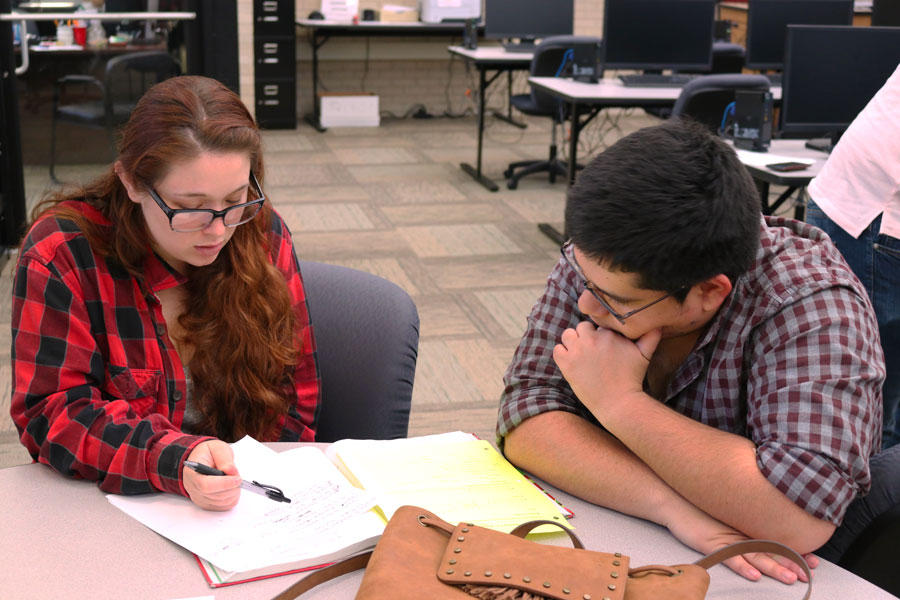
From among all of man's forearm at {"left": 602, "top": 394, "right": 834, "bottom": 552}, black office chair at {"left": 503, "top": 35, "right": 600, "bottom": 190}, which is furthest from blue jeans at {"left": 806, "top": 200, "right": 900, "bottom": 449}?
black office chair at {"left": 503, "top": 35, "right": 600, "bottom": 190}

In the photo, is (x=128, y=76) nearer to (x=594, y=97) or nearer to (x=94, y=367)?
(x=594, y=97)

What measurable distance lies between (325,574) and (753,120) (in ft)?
10.1

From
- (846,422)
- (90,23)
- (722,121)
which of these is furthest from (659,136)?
(90,23)

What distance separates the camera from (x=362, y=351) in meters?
1.58

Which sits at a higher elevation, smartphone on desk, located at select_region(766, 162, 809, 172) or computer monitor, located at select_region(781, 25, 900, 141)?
computer monitor, located at select_region(781, 25, 900, 141)

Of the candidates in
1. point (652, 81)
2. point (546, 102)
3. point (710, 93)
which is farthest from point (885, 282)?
point (546, 102)

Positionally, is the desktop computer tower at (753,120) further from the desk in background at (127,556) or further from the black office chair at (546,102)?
the desk in background at (127,556)

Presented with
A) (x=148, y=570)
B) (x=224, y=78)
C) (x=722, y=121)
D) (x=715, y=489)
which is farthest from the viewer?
(x=224, y=78)

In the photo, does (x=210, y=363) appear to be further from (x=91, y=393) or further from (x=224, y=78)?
(x=224, y=78)

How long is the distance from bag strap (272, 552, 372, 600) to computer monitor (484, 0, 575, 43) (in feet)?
18.1

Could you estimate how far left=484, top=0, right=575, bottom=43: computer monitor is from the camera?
6176 mm

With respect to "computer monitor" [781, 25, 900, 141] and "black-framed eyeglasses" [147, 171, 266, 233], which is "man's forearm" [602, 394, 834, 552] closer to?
"black-framed eyeglasses" [147, 171, 266, 233]

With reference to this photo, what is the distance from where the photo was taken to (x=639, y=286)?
115 cm

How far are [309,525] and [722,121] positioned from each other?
3.60 meters
